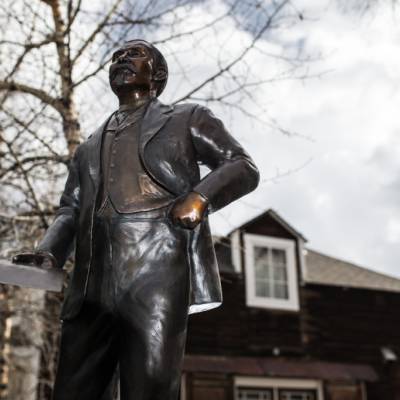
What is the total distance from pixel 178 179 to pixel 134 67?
506 millimetres

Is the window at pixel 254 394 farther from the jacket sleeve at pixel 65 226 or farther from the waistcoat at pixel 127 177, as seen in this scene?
the waistcoat at pixel 127 177

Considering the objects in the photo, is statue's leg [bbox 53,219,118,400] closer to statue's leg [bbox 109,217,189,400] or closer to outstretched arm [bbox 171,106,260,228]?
statue's leg [bbox 109,217,189,400]

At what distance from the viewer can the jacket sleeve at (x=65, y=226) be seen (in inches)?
104

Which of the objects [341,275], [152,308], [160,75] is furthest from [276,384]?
[152,308]

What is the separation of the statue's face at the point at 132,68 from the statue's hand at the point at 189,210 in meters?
0.62

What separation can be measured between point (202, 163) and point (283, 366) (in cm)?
1300

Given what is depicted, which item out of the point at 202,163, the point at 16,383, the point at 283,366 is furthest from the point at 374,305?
the point at 202,163

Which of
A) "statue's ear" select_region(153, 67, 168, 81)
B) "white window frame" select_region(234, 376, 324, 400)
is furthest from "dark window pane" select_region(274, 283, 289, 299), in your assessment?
"statue's ear" select_region(153, 67, 168, 81)

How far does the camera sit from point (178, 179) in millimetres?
2596

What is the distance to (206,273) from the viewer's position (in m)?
2.53

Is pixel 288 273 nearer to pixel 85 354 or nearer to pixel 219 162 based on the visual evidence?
pixel 219 162

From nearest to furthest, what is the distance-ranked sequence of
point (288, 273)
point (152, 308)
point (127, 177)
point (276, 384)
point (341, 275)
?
point (152, 308) < point (127, 177) < point (276, 384) < point (288, 273) < point (341, 275)

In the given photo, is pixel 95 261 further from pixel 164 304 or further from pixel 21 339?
pixel 21 339

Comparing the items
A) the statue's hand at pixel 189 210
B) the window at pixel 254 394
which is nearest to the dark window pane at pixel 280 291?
the window at pixel 254 394
